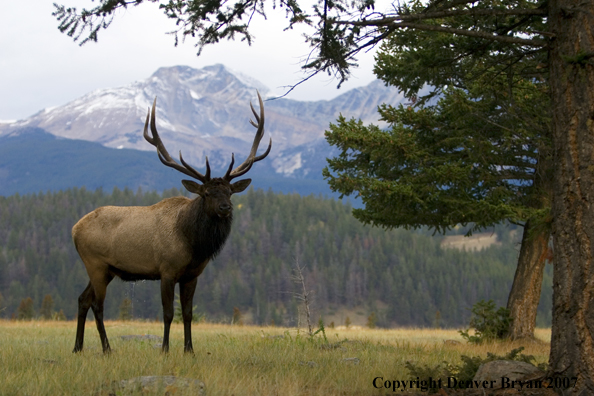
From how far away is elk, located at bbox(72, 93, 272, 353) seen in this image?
8508 millimetres

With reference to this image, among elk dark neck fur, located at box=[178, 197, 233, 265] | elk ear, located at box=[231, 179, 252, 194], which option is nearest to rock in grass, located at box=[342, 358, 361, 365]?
elk dark neck fur, located at box=[178, 197, 233, 265]

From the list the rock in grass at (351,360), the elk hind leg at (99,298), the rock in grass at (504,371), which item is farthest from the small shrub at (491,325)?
the elk hind leg at (99,298)

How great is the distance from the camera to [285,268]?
463ft

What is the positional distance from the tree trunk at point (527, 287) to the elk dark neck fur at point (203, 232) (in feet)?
21.9

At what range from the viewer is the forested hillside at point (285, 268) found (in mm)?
130125

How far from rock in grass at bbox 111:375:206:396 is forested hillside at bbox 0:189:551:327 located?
116 meters

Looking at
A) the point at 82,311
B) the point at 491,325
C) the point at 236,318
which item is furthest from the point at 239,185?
the point at 236,318

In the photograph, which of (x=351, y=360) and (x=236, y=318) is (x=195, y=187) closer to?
(x=351, y=360)

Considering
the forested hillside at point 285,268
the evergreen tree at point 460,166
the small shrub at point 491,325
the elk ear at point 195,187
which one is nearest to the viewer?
the elk ear at point 195,187

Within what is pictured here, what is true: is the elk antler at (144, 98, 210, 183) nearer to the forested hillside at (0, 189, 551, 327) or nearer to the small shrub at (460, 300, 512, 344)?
the small shrub at (460, 300, 512, 344)

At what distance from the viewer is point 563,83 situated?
19.4ft

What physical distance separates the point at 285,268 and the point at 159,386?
5380 inches

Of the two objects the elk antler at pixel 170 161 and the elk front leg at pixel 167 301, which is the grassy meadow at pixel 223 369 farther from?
the elk antler at pixel 170 161

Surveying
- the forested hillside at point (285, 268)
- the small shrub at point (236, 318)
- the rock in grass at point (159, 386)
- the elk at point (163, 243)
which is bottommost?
the forested hillside at point (285, 268)
